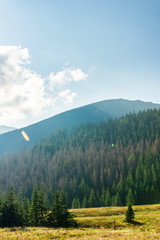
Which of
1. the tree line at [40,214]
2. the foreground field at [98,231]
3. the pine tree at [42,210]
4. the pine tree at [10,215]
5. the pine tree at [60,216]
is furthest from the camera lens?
the pine tree at [42,210]

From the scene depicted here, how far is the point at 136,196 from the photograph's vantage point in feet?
380

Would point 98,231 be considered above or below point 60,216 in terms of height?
above

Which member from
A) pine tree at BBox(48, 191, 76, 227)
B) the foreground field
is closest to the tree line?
pine tree at BBox(48, 191, 76, 227)

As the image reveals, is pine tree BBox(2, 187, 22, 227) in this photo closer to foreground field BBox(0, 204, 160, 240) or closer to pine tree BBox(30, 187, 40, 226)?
pine tree BBox(30, 187, 40, 226)

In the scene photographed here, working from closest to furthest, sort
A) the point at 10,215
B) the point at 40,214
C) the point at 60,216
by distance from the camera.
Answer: the point at 60,216, the point at 10,215, the point at 40,214

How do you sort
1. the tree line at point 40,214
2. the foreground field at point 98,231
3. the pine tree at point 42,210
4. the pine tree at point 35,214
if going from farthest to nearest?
the pine tree at point 35,214 < the pine tree at point 42,210 < the tree line at point 40,214 < the foreground field at point 98,231

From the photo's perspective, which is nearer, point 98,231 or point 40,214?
point 98,231

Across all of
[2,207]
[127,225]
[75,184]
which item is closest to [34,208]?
[2,207]

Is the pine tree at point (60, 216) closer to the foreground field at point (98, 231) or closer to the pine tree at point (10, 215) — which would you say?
the foreground field at point (98, 231)

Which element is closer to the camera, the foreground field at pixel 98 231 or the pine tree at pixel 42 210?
the foreground field at pixel 98 231

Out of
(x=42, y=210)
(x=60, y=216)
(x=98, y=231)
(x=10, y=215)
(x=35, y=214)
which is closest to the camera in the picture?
(x=98, y=231)

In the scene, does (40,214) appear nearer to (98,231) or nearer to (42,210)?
(42,210)

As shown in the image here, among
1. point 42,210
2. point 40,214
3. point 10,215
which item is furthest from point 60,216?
point 10,215

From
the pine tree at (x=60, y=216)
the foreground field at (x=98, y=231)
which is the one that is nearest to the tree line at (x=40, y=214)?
the pine tree at (x=60, y=216)
